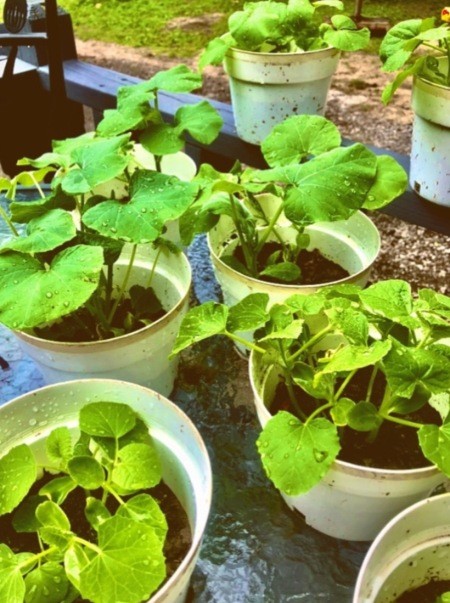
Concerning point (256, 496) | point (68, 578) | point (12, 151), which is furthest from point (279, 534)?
point (12, 151)

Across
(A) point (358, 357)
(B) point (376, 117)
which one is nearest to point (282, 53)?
(A) point (358, 357)

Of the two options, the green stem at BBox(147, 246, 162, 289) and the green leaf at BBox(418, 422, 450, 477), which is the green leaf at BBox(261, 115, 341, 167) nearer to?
the green stem at BBox(147, 246, 162, 289)

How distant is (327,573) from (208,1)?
4060 millimetres

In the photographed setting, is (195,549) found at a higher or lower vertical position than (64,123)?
lower

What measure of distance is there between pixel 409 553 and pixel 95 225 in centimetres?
56

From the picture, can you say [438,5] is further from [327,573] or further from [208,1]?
[327,573]

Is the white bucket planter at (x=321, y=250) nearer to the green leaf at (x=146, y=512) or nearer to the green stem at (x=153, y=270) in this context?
A: the green stem at (x=153, y=270)

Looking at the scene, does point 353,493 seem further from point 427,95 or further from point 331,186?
point 427,95

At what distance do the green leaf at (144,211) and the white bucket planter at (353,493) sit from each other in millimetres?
Result: 222

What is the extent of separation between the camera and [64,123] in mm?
1566

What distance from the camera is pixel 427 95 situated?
95cm

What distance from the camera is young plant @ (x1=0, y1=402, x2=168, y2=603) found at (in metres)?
0.56

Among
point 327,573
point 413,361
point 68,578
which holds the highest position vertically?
point 413,361

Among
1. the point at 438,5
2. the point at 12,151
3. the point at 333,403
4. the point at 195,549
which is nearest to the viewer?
the point at 195,549
